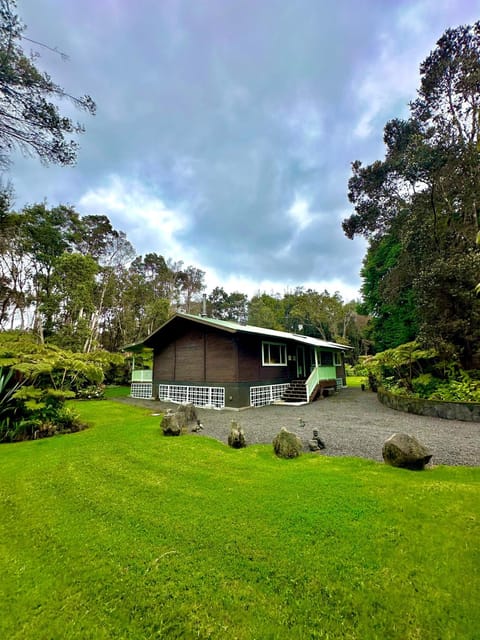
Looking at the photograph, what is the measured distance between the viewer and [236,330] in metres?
11.0

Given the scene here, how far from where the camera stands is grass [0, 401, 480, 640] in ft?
6.08

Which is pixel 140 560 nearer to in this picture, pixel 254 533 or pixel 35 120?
pixel 254 533

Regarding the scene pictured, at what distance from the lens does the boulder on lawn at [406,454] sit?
428cm

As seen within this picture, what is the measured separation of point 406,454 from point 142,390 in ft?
47.6

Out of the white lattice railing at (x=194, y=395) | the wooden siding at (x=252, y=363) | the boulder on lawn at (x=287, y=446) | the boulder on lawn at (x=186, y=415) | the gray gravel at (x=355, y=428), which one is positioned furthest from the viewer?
the white lattice railing at (x=194, y=395)

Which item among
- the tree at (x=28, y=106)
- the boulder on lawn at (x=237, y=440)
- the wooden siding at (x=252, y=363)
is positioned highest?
the tree at (x=28, y=106)

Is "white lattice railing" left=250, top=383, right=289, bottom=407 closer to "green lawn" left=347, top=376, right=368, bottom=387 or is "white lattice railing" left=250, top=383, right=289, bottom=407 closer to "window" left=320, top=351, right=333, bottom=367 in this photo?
"window" left=320, top=351, right=333, bottom=367

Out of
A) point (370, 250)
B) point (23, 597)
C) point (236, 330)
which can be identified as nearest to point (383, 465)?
point (23, 597)

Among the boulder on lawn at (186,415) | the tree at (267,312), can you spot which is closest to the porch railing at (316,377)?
the boulder on lawn at (186,415)

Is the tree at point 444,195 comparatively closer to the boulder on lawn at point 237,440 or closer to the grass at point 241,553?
the grass at point 241,553

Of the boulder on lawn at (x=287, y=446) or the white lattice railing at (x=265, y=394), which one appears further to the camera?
the white lattice railing at (x=265, y=394)

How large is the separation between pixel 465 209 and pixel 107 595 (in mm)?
16248

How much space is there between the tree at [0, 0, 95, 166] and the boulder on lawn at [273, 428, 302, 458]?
885 centimetres

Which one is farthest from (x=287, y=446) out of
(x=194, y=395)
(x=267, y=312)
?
(x=267, y=312)
